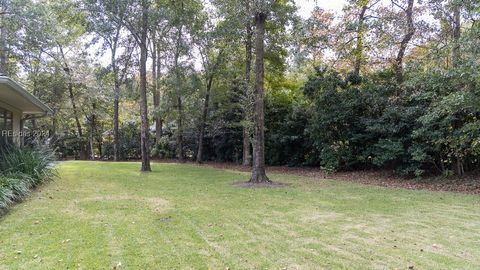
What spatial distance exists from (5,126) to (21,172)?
12.5 feet

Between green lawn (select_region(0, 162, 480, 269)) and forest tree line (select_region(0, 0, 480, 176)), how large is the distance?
126 inches

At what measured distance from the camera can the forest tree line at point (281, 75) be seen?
35.1ft

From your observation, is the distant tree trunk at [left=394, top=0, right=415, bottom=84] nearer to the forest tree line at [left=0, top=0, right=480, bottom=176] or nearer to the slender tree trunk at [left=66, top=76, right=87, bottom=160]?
the forest tree line at [left=0, top=0, right=480, bottom=176]

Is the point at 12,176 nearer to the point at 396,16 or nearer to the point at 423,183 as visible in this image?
the point at 423,183

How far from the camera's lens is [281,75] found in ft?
60.6

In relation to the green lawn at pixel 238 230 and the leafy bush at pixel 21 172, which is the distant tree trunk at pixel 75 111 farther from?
the green lawn at pixel 238 230

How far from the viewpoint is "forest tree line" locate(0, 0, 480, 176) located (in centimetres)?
1070

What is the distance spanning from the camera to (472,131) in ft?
32.1

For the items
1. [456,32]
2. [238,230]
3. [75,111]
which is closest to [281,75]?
[456,32]

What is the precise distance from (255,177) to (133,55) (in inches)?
548

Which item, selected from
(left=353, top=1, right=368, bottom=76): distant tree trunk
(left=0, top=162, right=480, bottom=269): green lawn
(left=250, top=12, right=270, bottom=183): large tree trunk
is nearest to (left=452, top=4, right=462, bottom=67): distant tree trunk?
(left=353, top=1, right=368, bottom=76): distant tree trunk

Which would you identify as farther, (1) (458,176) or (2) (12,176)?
(1) (458,176)

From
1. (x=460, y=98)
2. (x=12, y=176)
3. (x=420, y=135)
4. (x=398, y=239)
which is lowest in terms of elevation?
(x=398, y=239)

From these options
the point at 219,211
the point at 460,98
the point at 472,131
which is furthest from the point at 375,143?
the point at 219,211
